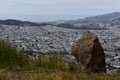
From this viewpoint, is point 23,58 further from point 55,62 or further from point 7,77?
point 7,77

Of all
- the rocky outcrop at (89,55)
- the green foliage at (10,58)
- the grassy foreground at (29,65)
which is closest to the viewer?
the grassy foreground at (29,65)

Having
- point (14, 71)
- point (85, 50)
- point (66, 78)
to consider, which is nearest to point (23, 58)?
point (14, 71)

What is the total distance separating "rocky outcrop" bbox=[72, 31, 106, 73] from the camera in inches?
454

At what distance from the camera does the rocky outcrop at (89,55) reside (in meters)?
11.5

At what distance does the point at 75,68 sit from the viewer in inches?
465

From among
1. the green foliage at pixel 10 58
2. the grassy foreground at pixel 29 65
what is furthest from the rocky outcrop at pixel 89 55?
the green foliage at pixel 10 58

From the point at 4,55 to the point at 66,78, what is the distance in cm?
325

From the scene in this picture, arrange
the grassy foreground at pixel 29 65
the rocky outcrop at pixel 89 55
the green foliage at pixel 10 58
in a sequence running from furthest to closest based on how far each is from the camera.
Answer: the green foliage at pixel 10 58 → the rocky outcrop at pixel 89 55 → the grassy foreground at pixel 29 65

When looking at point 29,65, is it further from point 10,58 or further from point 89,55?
point 89,55

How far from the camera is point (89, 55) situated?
1160 cm

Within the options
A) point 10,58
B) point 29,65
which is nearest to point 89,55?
point 29,65

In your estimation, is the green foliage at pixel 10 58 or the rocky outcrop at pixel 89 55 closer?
the rocky outcrop at pixel 89 55

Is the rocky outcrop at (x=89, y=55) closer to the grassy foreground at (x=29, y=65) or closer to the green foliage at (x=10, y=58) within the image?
the grassy foreground at (x=29, y=65)

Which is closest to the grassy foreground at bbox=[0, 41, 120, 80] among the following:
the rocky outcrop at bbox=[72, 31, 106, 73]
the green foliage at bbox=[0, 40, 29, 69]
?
the green foliage at bbox=[0, 40, 29, 69]
